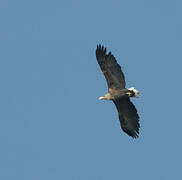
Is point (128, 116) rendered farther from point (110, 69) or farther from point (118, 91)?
point (110, 69)

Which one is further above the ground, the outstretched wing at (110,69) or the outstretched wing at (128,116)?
the outstretched wing at (110,69)

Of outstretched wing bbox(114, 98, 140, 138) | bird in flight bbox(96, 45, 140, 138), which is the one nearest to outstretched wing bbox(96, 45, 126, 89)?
bird in flight bbox(96, 45, 140, 138)

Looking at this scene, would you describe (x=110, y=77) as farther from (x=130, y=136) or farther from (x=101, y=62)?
(x=130, y=136)

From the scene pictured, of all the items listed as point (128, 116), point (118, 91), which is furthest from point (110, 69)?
point (128, 116)

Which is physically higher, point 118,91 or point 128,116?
point 118,91

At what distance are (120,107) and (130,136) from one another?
48.8 inches

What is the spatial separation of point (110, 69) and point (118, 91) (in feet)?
3.05

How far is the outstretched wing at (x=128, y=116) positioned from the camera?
1706cm

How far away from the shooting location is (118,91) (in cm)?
1717

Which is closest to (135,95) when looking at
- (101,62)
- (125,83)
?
(125,83)

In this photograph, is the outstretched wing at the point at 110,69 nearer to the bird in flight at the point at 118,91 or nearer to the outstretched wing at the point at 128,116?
the bird in flight at the point at 118,91

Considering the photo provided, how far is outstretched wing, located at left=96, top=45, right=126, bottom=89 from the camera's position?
56.5 feet

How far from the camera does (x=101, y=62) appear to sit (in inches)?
686

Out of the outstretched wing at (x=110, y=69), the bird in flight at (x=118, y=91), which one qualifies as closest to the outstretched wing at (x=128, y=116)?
the bird in flight at (x=118, y=91)
